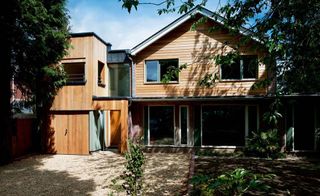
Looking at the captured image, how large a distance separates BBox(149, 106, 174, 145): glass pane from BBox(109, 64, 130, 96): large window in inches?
102

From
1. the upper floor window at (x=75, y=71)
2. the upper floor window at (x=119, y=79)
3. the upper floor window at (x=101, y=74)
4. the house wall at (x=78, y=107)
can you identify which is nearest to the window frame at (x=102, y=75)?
the upper floor window at (x=101, y=74)

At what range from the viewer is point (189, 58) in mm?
15461

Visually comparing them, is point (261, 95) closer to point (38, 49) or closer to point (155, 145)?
point (155, 145)

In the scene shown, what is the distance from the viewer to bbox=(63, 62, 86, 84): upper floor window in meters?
15.7

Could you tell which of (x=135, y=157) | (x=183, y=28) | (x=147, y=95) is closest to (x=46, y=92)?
(x=147, y=95)

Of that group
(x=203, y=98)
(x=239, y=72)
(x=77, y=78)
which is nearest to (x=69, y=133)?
(x=77, y=78)

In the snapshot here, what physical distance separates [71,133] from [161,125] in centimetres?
511

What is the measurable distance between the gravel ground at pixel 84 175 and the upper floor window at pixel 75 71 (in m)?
4.44

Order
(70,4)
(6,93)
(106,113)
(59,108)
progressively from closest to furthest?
(6,93) → (70,4) → (59,108) → (106,113)

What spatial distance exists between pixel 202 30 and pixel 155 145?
7.19 metres

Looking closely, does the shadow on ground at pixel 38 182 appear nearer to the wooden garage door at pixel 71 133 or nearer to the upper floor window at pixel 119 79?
the wooden garage door at pixel 71 133

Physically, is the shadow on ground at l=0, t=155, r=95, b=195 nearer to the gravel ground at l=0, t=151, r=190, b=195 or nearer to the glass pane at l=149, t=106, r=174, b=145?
the gravel ground at l=0, t=151, r=190, b=195

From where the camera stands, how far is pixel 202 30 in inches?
608

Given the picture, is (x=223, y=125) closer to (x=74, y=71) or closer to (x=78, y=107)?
(x=78, y=107)
